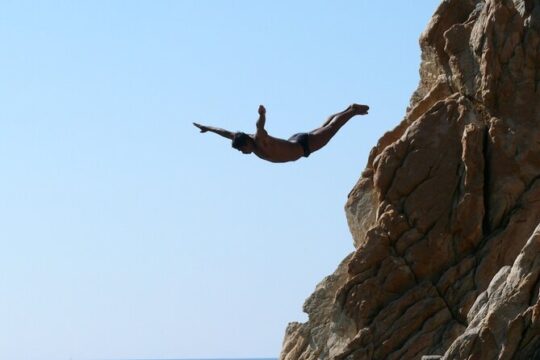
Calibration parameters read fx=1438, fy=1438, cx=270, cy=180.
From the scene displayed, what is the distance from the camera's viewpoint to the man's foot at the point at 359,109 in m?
29.5

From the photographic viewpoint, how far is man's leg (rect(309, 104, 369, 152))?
28.9m

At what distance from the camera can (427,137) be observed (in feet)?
97.3

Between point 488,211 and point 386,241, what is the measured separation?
2179mm

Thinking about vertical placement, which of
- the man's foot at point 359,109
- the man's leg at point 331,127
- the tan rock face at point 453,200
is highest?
the man's foot at point 359,109

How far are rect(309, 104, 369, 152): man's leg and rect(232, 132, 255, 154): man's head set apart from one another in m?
1.63

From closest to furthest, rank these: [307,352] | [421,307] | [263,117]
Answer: [263,117], [421,307], [307,352]

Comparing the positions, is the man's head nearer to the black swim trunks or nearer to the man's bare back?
the man's bare back

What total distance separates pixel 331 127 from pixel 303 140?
82 cm

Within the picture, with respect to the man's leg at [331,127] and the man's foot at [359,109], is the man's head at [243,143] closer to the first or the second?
the man's leg at [331,127]

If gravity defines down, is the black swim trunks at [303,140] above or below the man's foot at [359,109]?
below

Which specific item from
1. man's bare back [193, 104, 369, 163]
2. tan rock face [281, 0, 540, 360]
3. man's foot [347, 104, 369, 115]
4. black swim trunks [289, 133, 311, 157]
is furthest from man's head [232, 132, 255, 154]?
tan rock face [281, 0, 540, 360]

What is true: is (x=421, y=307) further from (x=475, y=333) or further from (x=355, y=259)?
(x=475, y=333)

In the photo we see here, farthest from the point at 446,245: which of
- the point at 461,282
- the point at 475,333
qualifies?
the point at 475,333

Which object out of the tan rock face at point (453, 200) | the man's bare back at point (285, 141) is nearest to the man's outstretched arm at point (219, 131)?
the man's bare back at point (285, 141)
